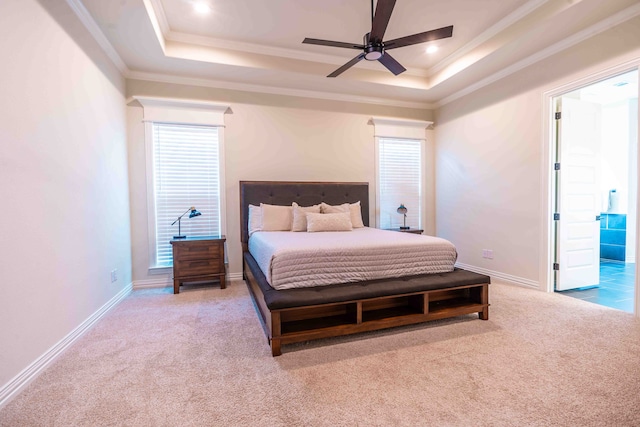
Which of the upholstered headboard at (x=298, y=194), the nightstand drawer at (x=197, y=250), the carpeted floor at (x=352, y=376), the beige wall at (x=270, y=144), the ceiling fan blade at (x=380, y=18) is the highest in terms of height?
the ceiling fan blade at (x=380, y=18)

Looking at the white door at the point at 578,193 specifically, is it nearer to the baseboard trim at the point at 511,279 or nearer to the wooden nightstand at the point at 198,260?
the baseboard trim at the point at 511,279

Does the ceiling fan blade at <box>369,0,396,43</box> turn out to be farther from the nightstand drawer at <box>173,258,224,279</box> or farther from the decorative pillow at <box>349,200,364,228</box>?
the nightstand drawer at <box>173,258,224,279</box>

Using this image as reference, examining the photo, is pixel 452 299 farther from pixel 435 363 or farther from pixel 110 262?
pixel 110 262

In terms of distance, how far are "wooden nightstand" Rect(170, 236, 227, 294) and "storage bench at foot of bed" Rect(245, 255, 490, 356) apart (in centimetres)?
126

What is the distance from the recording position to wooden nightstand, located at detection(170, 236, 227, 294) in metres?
3.46

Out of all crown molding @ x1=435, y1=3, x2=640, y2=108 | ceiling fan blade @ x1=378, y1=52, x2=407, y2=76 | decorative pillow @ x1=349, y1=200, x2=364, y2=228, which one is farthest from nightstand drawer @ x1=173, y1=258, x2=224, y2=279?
crown molding @ x1=435, y1=3, x2=640, y2=108

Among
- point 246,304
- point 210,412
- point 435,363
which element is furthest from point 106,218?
point 435,363

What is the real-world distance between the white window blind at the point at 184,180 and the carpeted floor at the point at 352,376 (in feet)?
4.94

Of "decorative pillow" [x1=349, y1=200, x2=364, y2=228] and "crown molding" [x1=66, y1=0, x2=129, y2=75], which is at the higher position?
"crown molding" [x1=66, y1=0, x2=129, y2=75]

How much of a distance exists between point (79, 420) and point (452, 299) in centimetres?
279

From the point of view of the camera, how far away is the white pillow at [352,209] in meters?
4.04

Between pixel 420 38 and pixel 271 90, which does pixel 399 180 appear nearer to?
pixel 271 90

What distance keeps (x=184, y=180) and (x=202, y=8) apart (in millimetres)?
2053

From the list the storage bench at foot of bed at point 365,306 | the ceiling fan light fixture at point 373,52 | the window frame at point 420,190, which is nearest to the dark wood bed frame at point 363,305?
the storage bench at foot of bed at point 365,306
